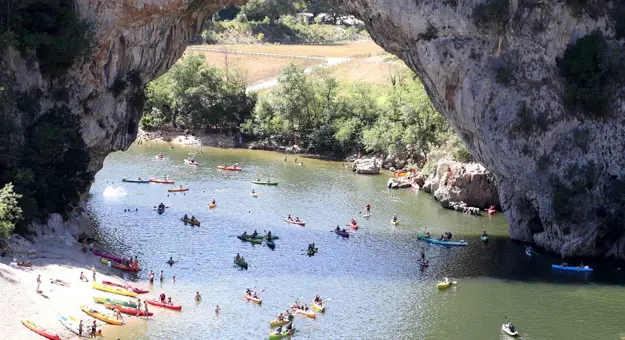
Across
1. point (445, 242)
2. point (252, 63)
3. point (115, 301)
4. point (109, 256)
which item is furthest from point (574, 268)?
point (252, 63)

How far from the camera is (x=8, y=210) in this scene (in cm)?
5503

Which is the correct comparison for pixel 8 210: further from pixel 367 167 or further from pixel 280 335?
→ pixel 367 167

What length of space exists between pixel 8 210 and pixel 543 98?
3710cm

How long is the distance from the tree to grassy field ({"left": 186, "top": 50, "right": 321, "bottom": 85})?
76062 mm

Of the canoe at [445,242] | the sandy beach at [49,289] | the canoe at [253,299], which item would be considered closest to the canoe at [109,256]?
the sandy beach at [49,289]

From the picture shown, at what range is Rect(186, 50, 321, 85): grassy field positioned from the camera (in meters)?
134

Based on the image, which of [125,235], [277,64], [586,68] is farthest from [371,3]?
[277,64]

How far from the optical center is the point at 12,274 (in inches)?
2039

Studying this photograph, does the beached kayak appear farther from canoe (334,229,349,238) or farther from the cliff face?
canoe (334,229,349,238)

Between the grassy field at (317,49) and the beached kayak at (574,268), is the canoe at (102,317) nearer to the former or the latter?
the beached kayak at (574,268)

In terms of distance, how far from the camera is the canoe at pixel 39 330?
154ft

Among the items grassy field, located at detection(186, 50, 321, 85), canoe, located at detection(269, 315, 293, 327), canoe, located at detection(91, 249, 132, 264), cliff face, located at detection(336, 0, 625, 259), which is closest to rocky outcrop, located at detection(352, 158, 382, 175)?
cliff face, located at detection(336, 0, 625, 259)

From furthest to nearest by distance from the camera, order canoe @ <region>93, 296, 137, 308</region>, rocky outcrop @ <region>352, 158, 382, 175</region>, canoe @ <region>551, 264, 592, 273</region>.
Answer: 1. rocky outcrop @ <region>352, 158, 382, 175</region>
2. canoe @ <region>551, 264, 592, 273</region>
3. canoe @ <region>93, 296, 137, 308</region>

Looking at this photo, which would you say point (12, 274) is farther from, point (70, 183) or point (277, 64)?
point (277, 64)
